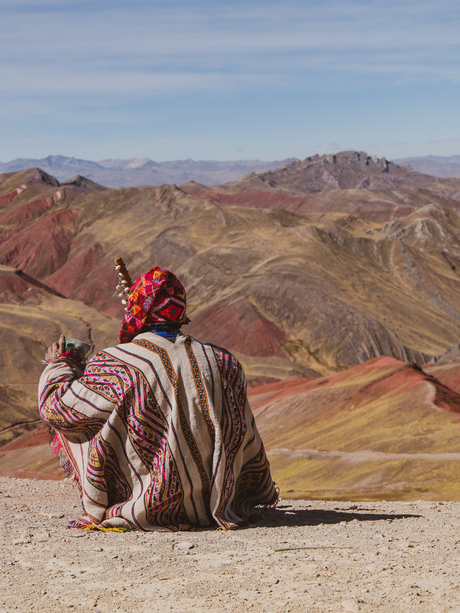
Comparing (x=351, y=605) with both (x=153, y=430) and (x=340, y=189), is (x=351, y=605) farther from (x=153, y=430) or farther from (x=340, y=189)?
(x=340, y=189)

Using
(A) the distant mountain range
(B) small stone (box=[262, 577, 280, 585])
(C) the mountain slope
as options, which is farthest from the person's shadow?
(C) the mountain slope

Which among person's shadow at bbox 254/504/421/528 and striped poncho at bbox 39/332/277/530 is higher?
striped poncho at bbox 39/332/277/530

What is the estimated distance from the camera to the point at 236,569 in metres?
3.80

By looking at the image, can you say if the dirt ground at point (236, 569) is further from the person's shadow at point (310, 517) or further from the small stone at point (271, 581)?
the person's shadow at point (310, 517)

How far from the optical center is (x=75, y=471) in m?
5.05

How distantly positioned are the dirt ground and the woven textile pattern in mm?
1496

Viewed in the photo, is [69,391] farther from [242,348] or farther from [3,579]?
[242,348]

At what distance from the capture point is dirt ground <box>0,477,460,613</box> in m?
3.27

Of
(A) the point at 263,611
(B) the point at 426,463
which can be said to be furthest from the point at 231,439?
(B) the point at 426,463

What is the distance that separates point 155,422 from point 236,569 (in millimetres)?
1183

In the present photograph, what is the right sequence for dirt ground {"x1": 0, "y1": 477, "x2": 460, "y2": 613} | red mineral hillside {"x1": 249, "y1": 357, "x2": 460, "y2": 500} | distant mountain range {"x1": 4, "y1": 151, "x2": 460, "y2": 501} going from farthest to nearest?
distant mountain range {"x1": 4, "y1": 151, "x2": 460, "y2": 501} < red mineral hillside {"x1": 249, "y1": 357, "x2": 460, "y2": 500} < dirt ground {"x1": 0, "y1": 477, "x2": 460, "y2": 613}

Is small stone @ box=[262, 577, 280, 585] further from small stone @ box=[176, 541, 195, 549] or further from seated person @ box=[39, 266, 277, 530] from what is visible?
seated person @ box=[39, 266, 277, 530]

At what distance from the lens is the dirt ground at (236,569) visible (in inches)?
129

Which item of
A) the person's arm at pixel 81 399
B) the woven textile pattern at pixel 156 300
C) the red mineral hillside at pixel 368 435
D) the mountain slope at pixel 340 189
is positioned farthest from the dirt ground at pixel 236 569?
the mountain slope at pixel 340 189
